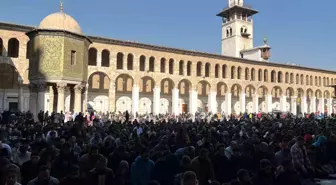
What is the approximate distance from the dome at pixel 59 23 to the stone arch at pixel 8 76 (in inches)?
449

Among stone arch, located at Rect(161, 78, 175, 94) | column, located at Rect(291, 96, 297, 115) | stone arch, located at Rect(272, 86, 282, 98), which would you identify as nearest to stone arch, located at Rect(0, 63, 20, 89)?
stone arch, located at Rect(161, 78, 175, 94)

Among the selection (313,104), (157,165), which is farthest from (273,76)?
(157,165)

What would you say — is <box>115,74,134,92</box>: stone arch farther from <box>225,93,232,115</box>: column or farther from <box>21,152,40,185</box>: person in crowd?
<box>21,152,40,185</box>: person in crowd

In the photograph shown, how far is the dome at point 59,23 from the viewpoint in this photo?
19155 millimetres

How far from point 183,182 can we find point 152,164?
1.73 metres

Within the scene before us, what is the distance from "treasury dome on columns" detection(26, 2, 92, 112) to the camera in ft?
60.3

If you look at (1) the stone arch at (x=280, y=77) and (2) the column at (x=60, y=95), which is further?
(1) the stone arch at (x=280, y=77)

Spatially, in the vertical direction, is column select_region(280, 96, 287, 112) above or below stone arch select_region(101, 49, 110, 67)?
below

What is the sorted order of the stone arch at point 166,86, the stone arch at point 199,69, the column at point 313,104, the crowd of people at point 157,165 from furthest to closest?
the column at point 313,104
the stone arch at point 166,86
the stone arch at point 199,69
the crowd of people at point 157,165

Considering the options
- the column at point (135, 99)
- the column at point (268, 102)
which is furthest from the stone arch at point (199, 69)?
the column at point (268, 102)

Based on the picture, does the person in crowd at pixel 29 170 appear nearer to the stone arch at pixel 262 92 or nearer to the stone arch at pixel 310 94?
the stone arch at pixel 262 92

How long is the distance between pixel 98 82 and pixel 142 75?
4.87 m

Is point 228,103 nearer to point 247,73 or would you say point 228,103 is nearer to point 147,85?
point 247,73

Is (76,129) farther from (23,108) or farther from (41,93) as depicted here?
(23,108)
